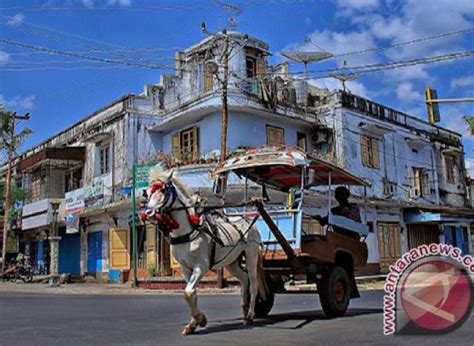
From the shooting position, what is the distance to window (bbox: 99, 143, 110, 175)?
2988 centimetres

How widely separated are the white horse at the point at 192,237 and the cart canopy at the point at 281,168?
1.24m

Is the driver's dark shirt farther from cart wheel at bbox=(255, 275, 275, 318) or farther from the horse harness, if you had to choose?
the horse harness

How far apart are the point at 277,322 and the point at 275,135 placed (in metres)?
19.2

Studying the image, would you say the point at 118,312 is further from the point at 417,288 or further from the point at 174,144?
the point at 174,144

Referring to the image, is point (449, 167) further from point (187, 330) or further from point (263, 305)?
point (187, 330)

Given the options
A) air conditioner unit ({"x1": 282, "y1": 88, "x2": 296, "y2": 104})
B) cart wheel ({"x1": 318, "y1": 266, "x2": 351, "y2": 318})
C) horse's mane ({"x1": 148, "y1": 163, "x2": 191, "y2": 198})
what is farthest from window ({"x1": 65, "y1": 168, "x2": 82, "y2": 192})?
horse's mane ({"x1": 148, "y1": 163, "x2": 191, "y2": 198})

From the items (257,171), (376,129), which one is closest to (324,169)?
(257,171)

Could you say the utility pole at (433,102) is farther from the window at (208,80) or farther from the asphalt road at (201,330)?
the window at (208,80)

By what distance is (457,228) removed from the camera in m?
35.8

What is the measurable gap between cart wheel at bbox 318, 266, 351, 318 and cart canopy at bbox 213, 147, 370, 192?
5.30ft

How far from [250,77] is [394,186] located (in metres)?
9.65

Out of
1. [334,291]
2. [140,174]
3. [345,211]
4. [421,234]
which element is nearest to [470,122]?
[421,234]

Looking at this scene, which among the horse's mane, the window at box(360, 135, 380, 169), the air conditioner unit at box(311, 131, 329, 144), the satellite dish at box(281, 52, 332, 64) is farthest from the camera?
the window at box(360, 135, 380, 169)

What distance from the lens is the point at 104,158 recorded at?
3030cm
